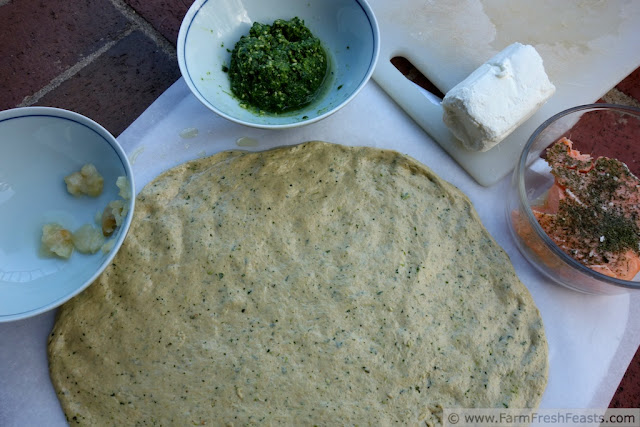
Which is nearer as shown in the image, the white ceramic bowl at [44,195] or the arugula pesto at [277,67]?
the white ceramic bowl at [44,195]

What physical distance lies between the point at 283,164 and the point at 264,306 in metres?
0.41

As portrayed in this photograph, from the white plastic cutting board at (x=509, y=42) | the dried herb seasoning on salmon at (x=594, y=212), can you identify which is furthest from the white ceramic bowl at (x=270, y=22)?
the dried herb seasoning on salmon at (x=594, y=212)

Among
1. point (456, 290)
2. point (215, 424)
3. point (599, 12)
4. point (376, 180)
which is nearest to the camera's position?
point (215, 424)

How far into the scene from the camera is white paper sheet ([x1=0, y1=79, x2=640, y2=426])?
A: 1.34 metres

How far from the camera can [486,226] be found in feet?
5.00

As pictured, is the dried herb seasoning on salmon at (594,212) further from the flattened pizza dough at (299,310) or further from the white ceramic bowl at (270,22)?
the white ceramic bowl at (270,22)

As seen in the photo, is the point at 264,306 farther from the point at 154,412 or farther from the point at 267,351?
the point at 154,412

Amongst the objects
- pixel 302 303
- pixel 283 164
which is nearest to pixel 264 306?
pixel 302 303

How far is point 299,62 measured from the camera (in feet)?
4.90

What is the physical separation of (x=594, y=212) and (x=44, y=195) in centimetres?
152

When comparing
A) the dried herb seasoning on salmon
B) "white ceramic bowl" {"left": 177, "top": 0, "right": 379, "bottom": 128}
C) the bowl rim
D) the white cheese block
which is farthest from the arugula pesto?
the dried herb seasoning on salmon

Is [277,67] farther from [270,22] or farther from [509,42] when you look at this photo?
[509,42]

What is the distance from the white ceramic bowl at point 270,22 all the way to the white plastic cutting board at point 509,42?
142mm

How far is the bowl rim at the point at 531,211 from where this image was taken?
1.33 meters
